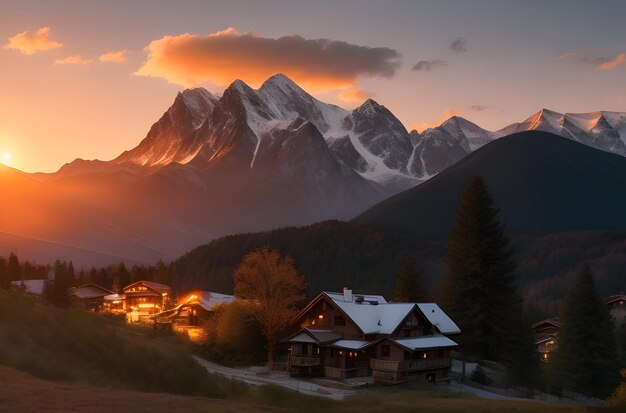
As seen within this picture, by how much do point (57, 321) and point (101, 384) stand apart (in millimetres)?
7030

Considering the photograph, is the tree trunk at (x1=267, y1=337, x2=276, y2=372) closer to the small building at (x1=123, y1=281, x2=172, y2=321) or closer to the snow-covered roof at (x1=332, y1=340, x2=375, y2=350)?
the snow-covered roof at (x1=332, y1=340, x2=375, y2=350)

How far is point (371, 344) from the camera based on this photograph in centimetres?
5650

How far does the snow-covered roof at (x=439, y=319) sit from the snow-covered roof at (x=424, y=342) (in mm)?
2622

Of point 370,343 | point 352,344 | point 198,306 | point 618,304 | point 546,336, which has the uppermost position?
point 618,304

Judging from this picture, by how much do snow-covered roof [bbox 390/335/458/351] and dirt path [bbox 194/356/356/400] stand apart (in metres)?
8.53

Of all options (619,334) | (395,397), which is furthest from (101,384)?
(619,334)

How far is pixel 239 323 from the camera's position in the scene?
63.8 metres

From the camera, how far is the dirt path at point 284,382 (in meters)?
45.9

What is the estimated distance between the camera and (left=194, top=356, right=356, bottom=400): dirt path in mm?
45897

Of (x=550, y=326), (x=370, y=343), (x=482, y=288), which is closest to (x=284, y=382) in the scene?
(x=370, y=343)

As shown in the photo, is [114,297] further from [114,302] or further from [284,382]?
[284,382]

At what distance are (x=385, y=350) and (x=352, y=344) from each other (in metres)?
3.12

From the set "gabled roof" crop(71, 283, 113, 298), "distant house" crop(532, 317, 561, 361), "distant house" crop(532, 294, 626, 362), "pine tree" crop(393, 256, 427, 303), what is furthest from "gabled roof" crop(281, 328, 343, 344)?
"gabled roof" crop(71, 283, 113, 298)

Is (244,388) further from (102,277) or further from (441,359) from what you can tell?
(102,277)
